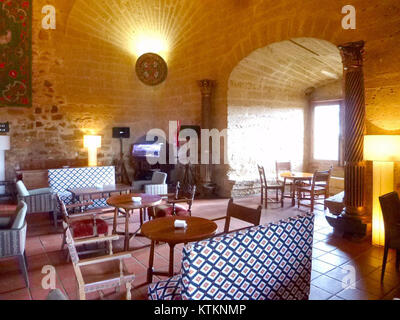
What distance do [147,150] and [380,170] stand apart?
5.55 metres

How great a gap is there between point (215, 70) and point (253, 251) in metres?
5.69

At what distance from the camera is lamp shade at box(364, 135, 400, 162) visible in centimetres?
365

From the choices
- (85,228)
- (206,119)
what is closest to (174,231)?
(85,228)

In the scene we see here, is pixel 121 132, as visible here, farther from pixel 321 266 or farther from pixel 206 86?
pixel 321 266

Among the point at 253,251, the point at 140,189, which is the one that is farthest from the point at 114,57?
the point at 253,251

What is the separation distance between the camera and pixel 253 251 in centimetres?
197

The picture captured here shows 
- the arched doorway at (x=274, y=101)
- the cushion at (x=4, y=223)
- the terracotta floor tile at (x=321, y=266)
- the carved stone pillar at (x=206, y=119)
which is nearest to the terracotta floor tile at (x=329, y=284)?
the terracotta floor tile at (x=321, y=266)

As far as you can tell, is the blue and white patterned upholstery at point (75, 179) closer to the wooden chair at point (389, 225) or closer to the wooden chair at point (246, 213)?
the wooden chair at point (246, 213)

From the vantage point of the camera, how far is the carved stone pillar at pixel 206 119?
693cm

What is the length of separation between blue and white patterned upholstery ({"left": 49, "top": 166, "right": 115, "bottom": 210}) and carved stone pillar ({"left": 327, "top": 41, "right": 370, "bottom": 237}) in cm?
406

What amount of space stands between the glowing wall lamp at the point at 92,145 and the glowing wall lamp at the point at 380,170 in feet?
20.2

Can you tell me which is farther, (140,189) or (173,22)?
(173,22)

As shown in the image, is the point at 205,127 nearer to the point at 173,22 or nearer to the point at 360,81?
the point at 173,22

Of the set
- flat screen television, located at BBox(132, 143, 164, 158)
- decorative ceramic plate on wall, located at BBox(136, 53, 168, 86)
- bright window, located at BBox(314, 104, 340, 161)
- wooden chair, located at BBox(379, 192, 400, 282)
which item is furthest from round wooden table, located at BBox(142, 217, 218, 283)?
decorative ceramic plate on wall, located at BBox(136, 53, 168, 86)
